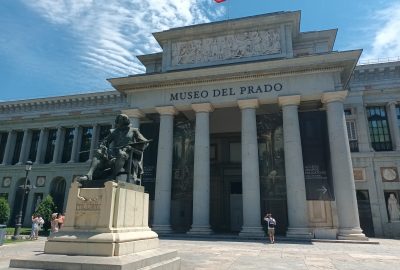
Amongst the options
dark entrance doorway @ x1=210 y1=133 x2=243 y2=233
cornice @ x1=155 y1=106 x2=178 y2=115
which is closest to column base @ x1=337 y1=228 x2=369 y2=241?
→ dark entrance doorway @ x1=210 y1=133 x2=243 y2=233

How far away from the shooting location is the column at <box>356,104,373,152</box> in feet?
94.0

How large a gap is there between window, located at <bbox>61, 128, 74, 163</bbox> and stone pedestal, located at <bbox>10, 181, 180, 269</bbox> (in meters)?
36.1

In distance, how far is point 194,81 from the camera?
2416 cm

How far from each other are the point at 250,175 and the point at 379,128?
16.7 meters

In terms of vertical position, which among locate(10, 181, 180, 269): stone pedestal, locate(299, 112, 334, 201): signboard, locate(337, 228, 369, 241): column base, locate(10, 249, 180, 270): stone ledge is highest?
locate(299, 112, 334, 201): signboard

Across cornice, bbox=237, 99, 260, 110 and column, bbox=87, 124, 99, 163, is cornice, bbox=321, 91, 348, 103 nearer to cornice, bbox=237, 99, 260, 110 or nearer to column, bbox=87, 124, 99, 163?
cornice, bbox=237, 99, 260, 110

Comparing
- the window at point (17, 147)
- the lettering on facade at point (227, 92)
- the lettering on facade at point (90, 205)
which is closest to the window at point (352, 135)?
the lettering on facade at point (227, 92)

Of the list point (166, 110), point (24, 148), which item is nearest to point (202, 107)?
point (166, 110)

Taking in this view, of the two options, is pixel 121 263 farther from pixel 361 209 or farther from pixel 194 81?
pixel 361 209

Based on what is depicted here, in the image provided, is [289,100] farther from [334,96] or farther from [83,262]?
[83,262]

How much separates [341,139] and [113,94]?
2802 cm

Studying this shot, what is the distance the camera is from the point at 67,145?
134 feet

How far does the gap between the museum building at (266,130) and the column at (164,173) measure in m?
0.08

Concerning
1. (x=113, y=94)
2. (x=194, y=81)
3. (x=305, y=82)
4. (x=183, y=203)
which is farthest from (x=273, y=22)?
(x=113, y=94)
